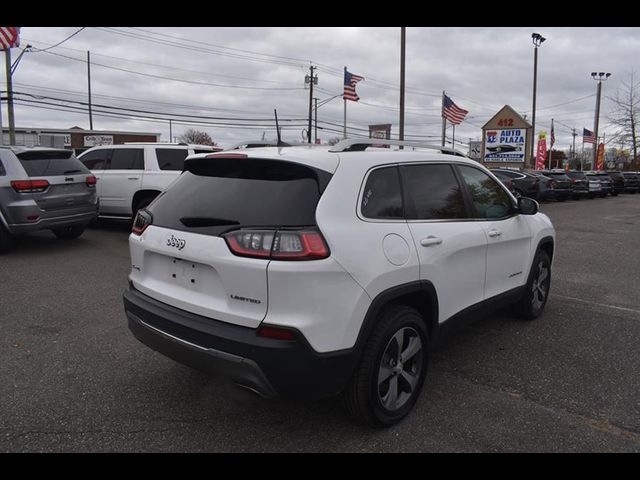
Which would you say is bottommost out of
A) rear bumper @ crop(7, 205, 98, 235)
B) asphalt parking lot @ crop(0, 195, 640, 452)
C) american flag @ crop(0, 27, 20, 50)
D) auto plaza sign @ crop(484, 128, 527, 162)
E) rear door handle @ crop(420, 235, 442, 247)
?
asphalt parking lot @ crop(0, 195, 640, 452)

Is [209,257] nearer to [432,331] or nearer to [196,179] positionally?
[196,179]

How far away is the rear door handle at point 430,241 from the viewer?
3.20 metres

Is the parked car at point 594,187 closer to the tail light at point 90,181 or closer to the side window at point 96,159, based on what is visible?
the side window at point 96,159

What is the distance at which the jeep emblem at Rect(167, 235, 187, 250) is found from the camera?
293 cm

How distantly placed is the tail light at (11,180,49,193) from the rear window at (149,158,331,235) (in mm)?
5762

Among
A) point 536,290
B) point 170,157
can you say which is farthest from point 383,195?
point 170,157

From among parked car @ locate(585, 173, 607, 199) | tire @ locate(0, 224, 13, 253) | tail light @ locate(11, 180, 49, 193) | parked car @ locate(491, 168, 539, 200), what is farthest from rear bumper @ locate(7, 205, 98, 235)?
parked car @ locate(585, 173, 607, 199)

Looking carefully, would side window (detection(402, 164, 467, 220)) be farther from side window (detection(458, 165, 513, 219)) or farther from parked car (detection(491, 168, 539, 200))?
parked car (detection(491, 168, 539, 200))

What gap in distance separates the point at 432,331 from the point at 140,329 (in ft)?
6.27

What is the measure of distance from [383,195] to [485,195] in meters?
1.52

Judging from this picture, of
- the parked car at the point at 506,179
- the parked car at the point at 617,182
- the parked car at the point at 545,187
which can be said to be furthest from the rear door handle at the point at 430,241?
the parked car at the point at 617,182

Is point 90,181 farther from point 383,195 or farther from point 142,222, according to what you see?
point 383,195

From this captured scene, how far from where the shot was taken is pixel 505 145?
105 ft

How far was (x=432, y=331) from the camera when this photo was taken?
339 cm
